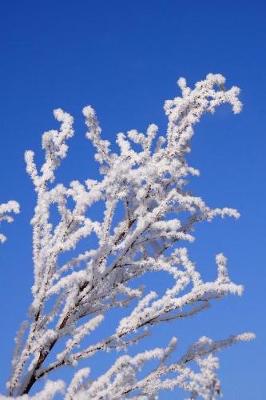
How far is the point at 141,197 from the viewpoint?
16.6 feet

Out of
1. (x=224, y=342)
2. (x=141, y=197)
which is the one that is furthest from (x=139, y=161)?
(x=224, y=342)

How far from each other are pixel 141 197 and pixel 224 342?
1.69 metres

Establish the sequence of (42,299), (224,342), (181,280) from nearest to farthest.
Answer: (42,299) < (181,280) < (224,342)

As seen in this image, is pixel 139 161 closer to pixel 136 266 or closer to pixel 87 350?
pixel 136 266

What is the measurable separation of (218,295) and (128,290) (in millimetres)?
881

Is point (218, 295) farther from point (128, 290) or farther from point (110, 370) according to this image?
point (110, 370)

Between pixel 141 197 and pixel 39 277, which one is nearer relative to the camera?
pixel 39 277

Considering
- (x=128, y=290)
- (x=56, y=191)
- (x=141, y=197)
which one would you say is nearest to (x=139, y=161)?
(x=141, y=197)

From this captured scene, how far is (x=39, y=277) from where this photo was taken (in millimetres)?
4629

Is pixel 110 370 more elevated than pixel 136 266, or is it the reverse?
pixel 136 266

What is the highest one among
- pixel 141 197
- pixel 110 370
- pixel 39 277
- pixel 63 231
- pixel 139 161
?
pixel 139 161

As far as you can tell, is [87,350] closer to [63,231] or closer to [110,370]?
[110,370]

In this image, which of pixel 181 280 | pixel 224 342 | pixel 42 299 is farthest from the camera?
pixel 224 342

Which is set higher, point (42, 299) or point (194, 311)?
point (194, 311)
